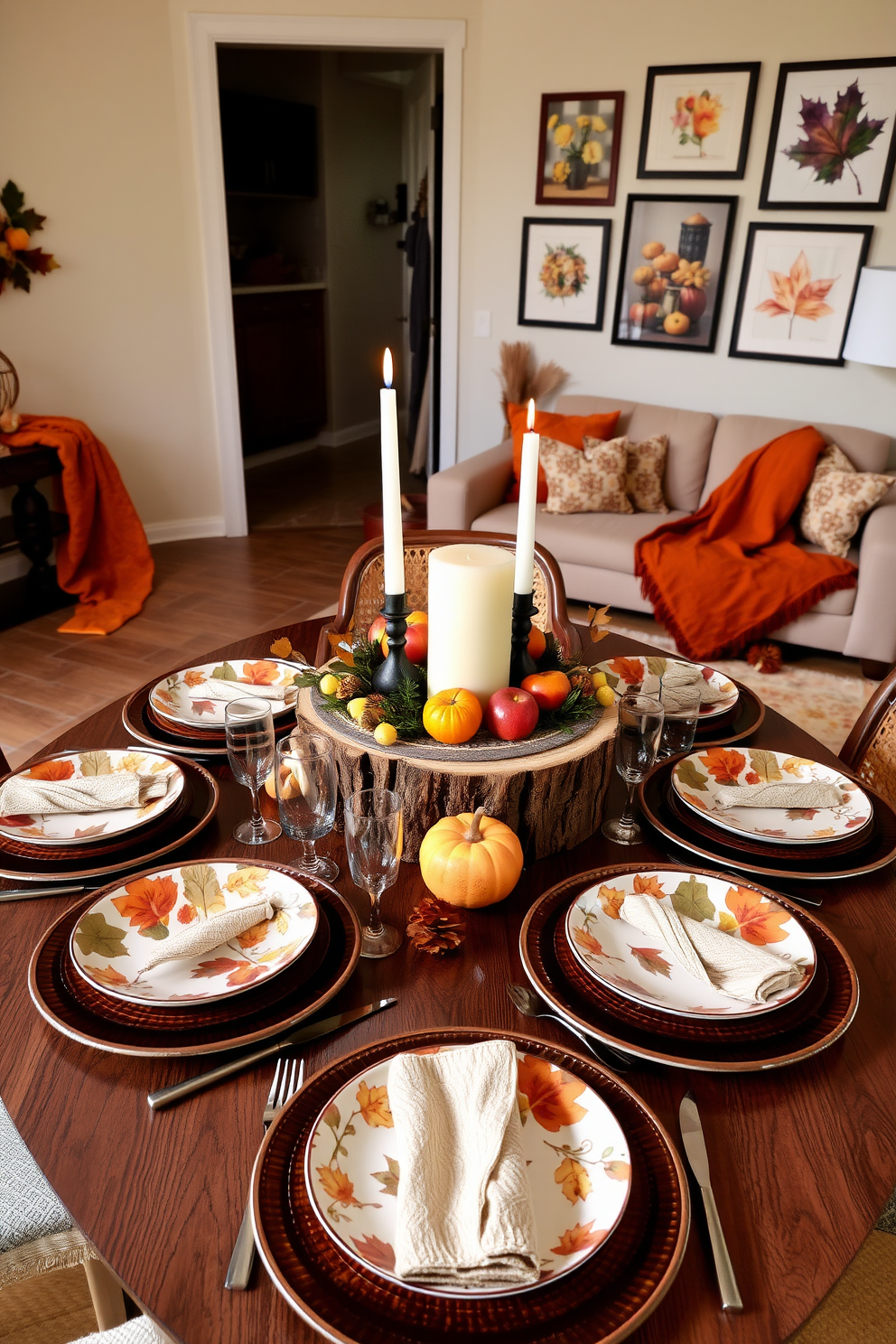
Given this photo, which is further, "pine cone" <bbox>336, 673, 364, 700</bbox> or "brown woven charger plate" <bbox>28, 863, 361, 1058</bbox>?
"pine cone" <bbox>336, 673, 364, 700</bbox>

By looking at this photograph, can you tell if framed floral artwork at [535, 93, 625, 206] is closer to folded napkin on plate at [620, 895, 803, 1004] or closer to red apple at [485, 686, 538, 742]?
red apple at [485, 686, 538, 742]

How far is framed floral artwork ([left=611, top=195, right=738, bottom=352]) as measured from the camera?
3.94 m

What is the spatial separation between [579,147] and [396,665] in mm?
3737

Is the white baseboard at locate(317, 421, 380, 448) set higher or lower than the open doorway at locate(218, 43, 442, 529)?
lower

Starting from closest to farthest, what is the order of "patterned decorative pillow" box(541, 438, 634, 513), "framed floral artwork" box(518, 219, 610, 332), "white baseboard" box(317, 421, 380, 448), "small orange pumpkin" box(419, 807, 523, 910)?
"small orange pumpkin" box(419, 807, 523, 910)
"patterned decorative pillow" box(541, 438, 634, 513)
"framed floral artwork" box(518, 219, 610, 332)
"white baseboard" box(317, 421, 380, 448)

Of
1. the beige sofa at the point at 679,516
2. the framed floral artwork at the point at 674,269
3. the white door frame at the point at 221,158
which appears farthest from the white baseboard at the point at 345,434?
the framed floral artwork at the point at 674,269

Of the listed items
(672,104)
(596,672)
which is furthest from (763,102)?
(596,672)

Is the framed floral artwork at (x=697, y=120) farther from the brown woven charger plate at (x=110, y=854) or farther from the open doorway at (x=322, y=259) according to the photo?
the brown woven charger plate at (x=110, y=854)

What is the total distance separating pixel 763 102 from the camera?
12.1 feet

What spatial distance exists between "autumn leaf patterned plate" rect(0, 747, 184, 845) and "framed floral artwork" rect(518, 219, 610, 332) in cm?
365

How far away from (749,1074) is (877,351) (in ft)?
10.7

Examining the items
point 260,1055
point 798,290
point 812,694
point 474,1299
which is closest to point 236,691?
point 260,1055

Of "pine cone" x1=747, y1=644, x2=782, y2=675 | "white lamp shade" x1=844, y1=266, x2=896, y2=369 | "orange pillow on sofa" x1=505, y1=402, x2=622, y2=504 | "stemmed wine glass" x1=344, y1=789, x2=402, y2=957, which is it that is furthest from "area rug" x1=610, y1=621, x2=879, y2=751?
"stemmed wine glass" x1=344, y1=789, x2=402, y2=957

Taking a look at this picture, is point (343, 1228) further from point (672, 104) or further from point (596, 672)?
point (672, 104)
